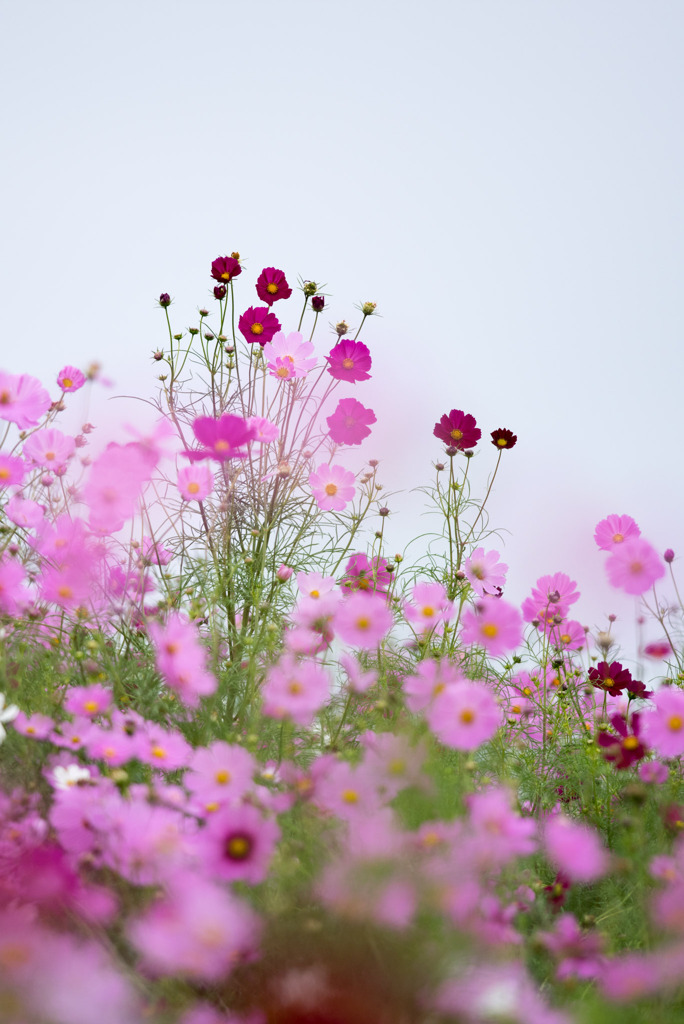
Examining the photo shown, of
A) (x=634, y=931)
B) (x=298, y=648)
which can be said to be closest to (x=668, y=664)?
(x=634, y=931)

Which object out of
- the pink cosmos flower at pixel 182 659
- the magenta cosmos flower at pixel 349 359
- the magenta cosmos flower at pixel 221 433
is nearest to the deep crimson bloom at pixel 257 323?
the magenta cosmos flower at pixel 349 359

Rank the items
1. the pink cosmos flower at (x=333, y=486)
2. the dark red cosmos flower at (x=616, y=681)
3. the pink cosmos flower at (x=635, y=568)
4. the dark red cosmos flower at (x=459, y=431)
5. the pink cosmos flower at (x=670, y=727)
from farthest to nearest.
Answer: the dark red cosmos flower at (x=459, y=431), the pink cosmos flower at (x=333, y=486), the dark red cosmos flower at (x=616, y=681), the pink cosmos flower at (x=635, y=568), the pink cosmos flower at (x=670, y=727)

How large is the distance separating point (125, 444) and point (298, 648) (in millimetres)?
439

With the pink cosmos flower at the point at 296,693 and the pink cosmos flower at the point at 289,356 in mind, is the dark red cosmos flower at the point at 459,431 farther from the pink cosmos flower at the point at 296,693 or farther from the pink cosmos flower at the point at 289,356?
the pink cosmos flower at the point at 296,693

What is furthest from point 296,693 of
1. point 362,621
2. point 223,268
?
point 223,268

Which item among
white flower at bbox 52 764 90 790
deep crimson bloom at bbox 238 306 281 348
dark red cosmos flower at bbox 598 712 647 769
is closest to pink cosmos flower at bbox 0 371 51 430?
deep crimson bloom at bbox 238 306 281 348

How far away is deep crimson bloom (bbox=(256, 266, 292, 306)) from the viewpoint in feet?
6.35

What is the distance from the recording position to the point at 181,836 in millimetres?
903

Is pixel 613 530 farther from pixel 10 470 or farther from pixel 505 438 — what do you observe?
pixel 10 470

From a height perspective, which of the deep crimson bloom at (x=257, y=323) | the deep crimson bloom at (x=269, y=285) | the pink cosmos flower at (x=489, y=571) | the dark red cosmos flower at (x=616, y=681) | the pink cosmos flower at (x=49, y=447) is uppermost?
the deep crimson bloom at (x=269, y=285)

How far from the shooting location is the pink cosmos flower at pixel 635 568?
139cm

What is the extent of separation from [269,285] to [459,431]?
1.86ft

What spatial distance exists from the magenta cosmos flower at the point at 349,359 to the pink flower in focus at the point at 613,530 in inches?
26.0

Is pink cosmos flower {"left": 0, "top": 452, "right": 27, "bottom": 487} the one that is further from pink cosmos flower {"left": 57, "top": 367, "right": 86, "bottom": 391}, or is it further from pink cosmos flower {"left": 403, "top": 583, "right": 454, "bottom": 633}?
pink cosmos flower {"left": 403, "top": 583, "right": 454, "bottom": 633}
